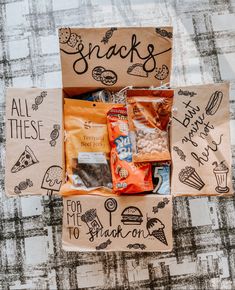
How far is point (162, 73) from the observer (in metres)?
1.40

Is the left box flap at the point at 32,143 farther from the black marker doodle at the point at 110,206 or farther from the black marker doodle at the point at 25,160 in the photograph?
the black marker doodle at the point at 110,206

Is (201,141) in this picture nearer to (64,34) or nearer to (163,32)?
(163,32)

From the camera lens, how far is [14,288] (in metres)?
1.68

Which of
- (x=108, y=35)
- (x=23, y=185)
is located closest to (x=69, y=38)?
(x=108, y=35)

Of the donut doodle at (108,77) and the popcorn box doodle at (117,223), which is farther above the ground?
the donut doodle at (108,77)

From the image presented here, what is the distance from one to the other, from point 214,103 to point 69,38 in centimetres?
49

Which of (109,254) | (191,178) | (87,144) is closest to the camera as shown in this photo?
(191,178)

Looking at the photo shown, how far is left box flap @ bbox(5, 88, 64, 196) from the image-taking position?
53.0 inches

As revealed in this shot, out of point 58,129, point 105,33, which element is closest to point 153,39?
point 105,33

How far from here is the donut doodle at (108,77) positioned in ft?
4.58

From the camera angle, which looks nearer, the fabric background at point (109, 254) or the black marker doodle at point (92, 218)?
the black marker doodle at point (92, 218)

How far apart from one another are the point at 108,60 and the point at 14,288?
95 cm

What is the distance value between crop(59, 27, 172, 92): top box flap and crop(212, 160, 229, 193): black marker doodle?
322 millimetres

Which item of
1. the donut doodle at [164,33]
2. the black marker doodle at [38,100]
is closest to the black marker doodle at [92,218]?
the black marker doodle at [38,100]
